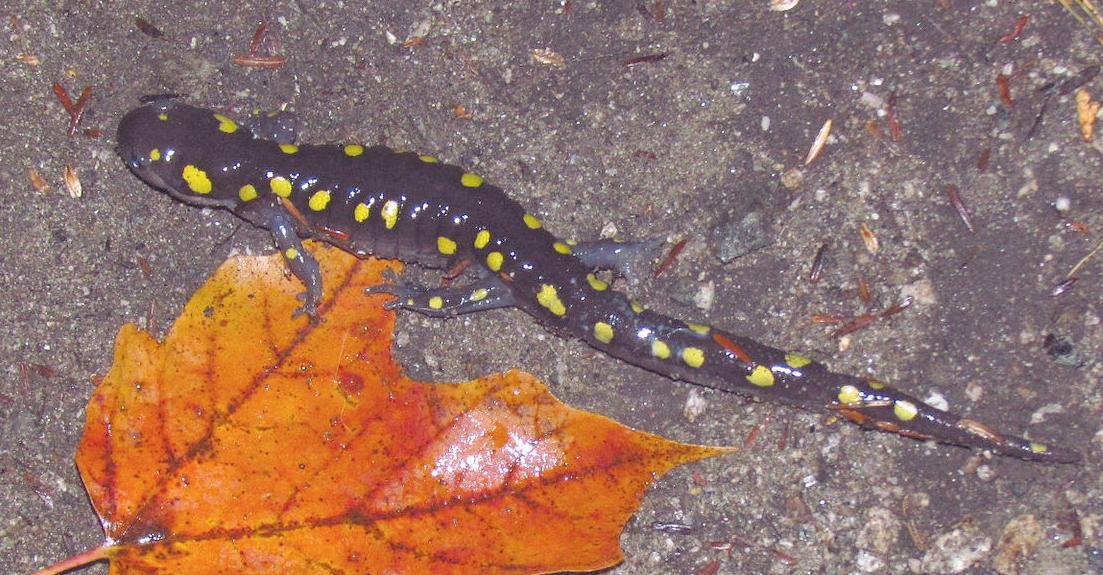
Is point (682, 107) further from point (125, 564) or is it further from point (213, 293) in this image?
point (125, 564)

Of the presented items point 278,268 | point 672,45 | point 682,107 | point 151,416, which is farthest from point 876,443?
point 151,416

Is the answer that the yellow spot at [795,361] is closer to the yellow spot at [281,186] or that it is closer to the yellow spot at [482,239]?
the yellow spot at [482,239]

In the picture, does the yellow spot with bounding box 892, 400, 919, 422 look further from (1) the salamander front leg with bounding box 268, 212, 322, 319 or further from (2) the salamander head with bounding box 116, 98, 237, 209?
(2) the salamander head with bounding box 116, 98, 237, 209

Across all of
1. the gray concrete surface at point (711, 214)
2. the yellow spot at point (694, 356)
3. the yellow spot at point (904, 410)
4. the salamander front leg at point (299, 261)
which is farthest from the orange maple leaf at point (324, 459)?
the yellow spot at point (904, 410)

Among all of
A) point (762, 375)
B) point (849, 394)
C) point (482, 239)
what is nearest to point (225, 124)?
point (482, 239)

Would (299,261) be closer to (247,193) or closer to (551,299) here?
(247,193)

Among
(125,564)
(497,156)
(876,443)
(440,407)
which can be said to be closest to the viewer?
(125,564)

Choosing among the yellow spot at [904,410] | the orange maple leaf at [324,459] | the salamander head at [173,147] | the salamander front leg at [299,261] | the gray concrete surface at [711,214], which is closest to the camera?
the orange maple leaf at [324,459]
